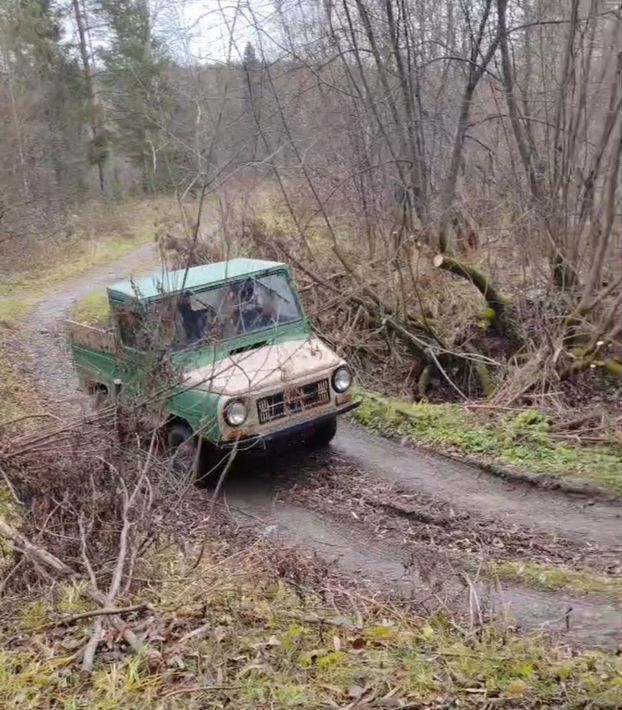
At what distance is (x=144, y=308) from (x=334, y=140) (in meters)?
7.53

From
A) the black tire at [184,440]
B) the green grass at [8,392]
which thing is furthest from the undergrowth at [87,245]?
the black tire at [184,440]

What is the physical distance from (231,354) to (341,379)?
1.13 meters

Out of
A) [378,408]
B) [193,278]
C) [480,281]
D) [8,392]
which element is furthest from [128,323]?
[480,281]

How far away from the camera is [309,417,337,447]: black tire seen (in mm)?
7820

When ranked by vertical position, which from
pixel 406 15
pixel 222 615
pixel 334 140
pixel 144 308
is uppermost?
pixel 406 15

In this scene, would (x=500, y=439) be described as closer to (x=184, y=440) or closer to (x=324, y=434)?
(x=324, y=434)

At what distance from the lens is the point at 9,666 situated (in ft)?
10.7

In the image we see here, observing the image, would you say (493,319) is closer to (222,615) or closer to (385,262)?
(385,262)

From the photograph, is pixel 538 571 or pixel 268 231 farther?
pixel 268 231

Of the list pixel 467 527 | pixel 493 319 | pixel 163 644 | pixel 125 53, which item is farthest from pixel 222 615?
pixel 125 53

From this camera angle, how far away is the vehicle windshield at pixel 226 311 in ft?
22.8

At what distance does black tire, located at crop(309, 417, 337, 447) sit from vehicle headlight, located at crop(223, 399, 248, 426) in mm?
1205

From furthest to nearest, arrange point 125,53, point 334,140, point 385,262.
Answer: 1. point 125,53
2. point 334,140
3. point 385,262

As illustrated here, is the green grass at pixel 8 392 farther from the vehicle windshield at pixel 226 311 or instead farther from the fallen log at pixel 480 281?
the fallen log at pixel 480 281
